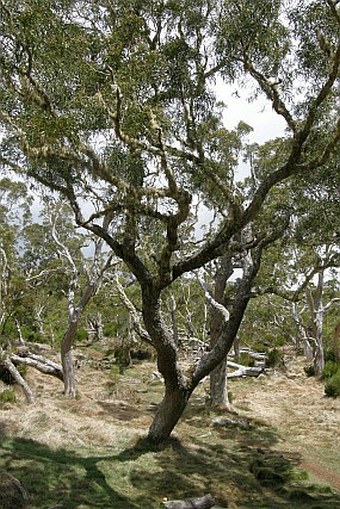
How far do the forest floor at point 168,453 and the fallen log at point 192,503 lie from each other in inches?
11.1

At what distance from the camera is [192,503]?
7.20 m

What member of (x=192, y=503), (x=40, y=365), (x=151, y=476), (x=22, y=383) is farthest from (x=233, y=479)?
(x=40, y=365)

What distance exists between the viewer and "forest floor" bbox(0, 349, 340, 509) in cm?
779

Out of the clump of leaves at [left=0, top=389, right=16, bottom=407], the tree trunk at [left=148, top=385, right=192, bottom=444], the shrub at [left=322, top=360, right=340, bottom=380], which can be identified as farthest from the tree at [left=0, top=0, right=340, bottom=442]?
the shrub at [left=322, top=360, right=340, bottom=380]

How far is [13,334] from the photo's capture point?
→ 27.0 metres

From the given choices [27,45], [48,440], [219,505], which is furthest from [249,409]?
[27,45]

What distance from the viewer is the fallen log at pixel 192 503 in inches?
279

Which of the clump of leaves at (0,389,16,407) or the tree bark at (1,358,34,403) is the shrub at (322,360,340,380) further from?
the clump of leaves at (0,389,16,407)

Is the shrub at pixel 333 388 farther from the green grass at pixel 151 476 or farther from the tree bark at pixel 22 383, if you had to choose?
the tree bark at pixel 22 383

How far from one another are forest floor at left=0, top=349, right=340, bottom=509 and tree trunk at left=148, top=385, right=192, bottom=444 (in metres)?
0.28

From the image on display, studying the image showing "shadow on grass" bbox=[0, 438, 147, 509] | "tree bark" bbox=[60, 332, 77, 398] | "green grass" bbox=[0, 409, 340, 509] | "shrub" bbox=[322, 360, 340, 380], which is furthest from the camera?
"shrub" bbox=[322, 360, 340, 380]

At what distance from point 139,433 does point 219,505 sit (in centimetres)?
391

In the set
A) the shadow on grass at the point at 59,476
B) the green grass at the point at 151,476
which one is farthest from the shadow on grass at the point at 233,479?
the shadow on grass at the point at 59,476

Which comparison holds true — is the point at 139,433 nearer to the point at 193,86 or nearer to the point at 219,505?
the point at 219,505
